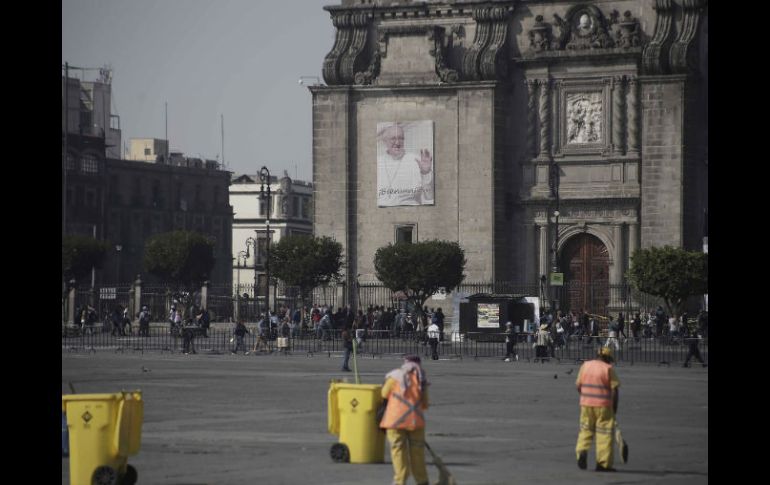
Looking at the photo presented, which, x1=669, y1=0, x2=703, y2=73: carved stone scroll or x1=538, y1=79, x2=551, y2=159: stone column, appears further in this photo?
x1=538, y1=79, x2=551, y2=159: stone column

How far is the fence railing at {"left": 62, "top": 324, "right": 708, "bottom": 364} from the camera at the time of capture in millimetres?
55812

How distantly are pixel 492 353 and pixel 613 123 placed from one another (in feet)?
68.2

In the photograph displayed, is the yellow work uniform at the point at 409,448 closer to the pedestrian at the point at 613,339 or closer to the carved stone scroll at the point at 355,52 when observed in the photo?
the pedestrian at the point at 613,339

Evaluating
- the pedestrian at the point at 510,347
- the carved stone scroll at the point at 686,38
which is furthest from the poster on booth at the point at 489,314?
the carved stone scroll at the point at 686,38

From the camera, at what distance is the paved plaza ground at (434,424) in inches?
872

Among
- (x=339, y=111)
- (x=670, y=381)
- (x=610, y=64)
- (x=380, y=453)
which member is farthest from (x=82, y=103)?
(x=380, y=453)

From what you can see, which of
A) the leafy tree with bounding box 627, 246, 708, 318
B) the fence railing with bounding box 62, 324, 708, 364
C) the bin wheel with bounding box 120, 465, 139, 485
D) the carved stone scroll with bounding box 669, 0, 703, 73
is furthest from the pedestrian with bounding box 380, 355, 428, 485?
the carved stone scroll with bounding box 669, 0, 703, 73

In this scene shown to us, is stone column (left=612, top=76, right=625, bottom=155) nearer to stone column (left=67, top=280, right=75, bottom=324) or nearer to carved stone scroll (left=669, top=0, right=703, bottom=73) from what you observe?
carved stone scroll (left=669, top=0, right=703, bottom=73)

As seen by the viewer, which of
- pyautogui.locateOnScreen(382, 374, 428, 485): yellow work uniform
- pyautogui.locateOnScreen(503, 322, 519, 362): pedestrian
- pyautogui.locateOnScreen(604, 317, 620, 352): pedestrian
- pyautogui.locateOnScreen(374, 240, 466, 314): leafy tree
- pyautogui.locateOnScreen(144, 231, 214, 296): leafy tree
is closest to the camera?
pyautogui.locateOnScreen(382, 374, 428, 485): yellow work uniform

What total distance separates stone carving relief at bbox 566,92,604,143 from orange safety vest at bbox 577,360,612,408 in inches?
2169

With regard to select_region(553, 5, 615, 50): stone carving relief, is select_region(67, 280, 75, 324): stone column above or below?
below

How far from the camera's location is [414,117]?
79.3 meters

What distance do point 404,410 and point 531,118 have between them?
194 feet
